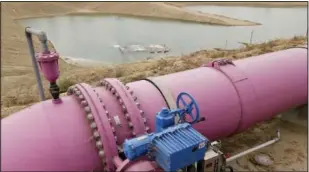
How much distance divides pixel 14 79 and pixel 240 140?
740 centimetres

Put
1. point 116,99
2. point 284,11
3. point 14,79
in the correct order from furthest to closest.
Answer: point 284,11 → point 14,79 → point 116,99

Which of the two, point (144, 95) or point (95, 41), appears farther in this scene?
point (95, 41)

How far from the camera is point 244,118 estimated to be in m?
4.11

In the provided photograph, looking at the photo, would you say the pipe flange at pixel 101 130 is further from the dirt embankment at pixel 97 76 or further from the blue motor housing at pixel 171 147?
the dirt embankment at pixel 97 76

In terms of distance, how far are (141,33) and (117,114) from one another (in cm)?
1906

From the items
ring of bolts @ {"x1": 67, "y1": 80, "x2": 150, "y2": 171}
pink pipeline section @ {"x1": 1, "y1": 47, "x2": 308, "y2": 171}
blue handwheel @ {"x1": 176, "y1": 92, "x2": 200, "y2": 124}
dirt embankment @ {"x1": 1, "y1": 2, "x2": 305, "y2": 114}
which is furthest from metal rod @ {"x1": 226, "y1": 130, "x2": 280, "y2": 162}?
dirt embankment @ {"x1": 1, "y1": 2, "x2": 305, "y2": 114}

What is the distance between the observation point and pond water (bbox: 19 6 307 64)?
1620cm

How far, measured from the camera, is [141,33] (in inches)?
858

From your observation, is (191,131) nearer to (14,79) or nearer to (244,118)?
(244,118)

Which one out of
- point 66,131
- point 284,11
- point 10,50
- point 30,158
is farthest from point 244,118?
point 284,11

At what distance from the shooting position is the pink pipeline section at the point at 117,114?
277cm

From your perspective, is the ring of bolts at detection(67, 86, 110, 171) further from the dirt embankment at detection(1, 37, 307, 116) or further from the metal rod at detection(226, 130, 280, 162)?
the dirt embankment at detection(1, 37, 307, 116)

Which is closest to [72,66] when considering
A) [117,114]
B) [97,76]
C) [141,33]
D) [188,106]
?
[97,76]

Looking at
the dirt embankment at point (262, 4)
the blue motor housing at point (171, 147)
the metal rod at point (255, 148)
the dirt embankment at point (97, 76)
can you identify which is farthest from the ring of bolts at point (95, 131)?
the dirt embankment at point (262, 4)
